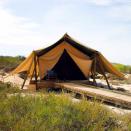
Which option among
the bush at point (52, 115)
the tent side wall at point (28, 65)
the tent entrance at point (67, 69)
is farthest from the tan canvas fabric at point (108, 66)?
the bush at point (52, 115)

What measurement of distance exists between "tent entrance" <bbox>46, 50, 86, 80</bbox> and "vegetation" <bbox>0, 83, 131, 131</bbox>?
510 inches

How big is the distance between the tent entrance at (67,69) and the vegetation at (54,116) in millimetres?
12947

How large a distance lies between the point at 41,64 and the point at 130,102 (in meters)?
8.38

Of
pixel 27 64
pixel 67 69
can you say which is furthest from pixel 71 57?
pixel 27 64

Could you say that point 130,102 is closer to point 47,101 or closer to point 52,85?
point 47,101

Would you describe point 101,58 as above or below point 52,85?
above

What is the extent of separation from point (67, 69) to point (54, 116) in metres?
14.9

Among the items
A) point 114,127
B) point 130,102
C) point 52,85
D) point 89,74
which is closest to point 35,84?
point 52,85

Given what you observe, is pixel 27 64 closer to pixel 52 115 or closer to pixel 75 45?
pixel 75 45

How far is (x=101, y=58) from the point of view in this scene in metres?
21.3

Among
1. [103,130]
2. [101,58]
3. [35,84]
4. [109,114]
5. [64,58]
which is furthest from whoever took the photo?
[64,58]

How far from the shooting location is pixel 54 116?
853 centimetres

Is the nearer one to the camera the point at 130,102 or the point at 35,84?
the point at 130,102

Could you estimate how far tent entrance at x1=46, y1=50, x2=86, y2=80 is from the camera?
917 inches
